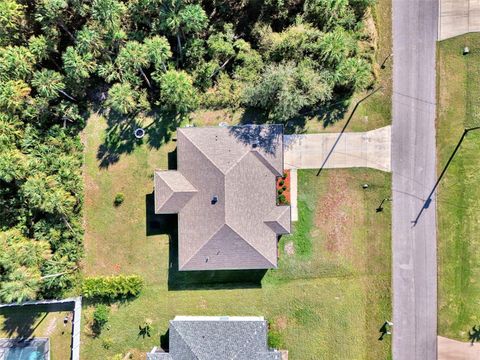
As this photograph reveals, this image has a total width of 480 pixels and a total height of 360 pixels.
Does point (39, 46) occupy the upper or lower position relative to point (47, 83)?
upper

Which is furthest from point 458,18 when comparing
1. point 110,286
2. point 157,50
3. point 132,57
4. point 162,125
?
point 110,286

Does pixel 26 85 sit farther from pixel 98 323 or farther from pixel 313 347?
pixel 313 347

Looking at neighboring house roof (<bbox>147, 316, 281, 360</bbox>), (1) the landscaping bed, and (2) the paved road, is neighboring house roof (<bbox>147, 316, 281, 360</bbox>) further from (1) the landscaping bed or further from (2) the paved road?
(2) the paved road

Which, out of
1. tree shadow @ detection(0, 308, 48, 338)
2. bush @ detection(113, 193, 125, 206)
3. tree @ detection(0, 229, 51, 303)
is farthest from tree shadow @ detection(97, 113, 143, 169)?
tree shadow @ detection(0, 308, 48, 338)

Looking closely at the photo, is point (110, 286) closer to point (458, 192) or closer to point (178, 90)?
point (178, 90)

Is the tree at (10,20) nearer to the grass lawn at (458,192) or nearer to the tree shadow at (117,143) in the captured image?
the tree shadow at (117,143)
